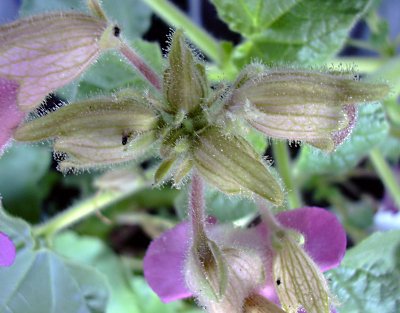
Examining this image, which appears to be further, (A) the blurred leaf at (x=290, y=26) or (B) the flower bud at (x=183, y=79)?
(A) the blurred leaf at (x=290, y=26)

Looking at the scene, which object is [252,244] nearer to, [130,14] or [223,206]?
[223,206]

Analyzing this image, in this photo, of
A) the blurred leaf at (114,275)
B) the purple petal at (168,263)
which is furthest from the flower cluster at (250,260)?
the blurred leaf at (114,275)

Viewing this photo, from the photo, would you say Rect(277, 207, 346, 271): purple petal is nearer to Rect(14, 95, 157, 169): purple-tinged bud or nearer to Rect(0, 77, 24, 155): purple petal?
Rect(14, 95, 157, 169): purple-tinged bud

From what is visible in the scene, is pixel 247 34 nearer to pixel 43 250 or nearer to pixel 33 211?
pixel 43 250

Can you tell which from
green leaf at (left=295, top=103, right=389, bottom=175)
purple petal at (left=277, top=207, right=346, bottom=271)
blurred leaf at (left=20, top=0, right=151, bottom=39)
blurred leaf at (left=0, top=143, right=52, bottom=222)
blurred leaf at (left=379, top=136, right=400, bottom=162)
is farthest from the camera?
blurred leaf at (left=0, top=143, right=52, bottom=222)

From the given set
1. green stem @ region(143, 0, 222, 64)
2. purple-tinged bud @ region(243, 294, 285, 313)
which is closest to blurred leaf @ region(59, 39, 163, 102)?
green stem @ region(143, 0, 222, 64)

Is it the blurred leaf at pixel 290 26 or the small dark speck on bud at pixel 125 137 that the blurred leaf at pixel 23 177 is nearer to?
the blurred leaf at pixel 290 26

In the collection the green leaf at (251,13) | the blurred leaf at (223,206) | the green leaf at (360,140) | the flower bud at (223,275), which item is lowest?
the flower bud at (223,275)
